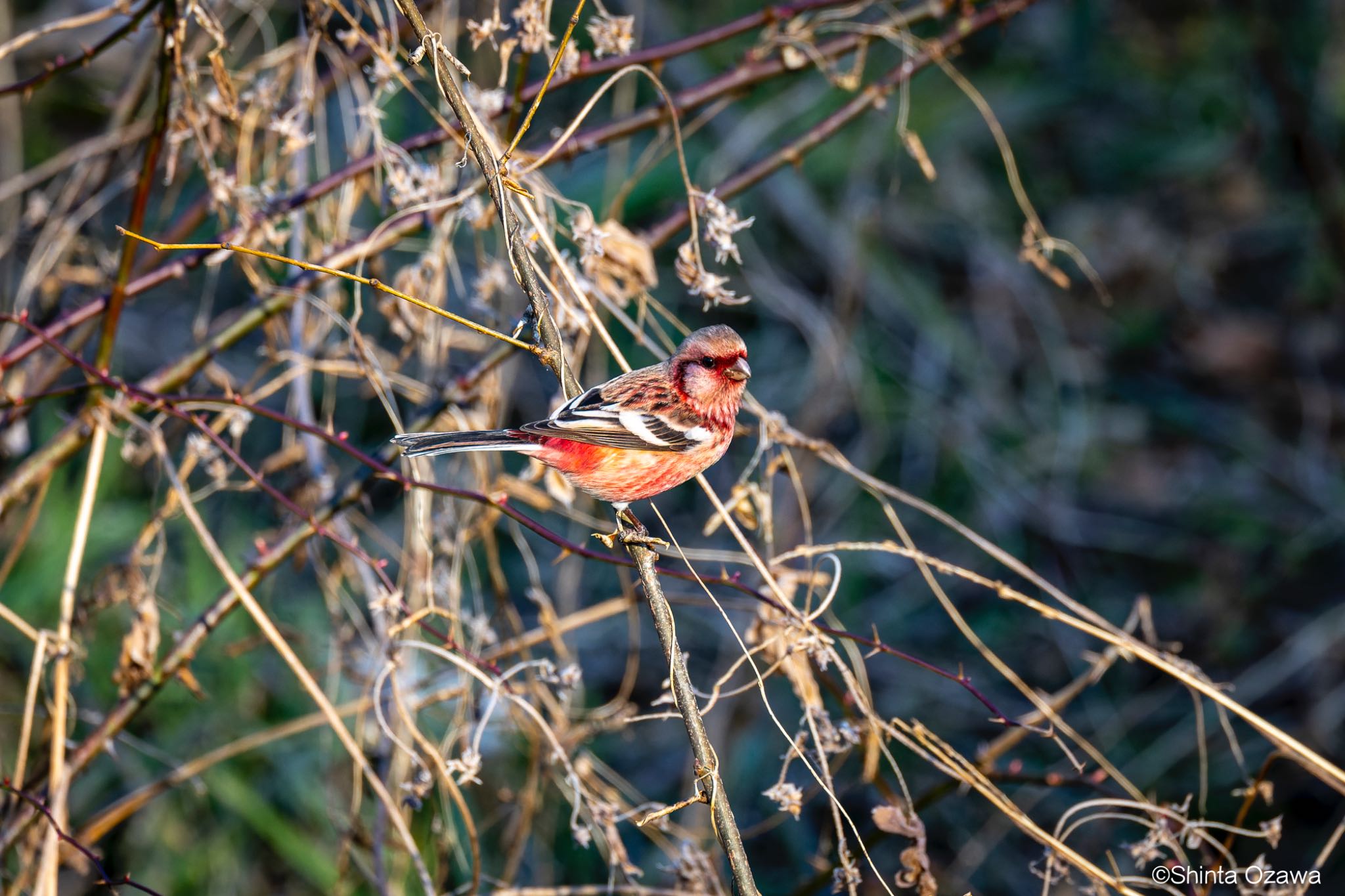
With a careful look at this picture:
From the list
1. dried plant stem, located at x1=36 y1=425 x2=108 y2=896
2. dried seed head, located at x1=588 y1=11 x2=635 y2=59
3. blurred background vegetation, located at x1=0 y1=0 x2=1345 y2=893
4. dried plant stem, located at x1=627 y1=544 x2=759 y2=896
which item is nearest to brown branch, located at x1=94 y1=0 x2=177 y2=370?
dried plant stem, located at x1=36 y1=425 x2=108 y2=896

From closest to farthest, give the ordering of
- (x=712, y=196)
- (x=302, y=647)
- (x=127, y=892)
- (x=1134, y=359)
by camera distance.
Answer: (x=712, y=196) → (x=127, y=892) → (x=302, y=647) → (x=1134, y=359)

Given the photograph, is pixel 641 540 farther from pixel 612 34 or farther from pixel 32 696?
pixel 32 696

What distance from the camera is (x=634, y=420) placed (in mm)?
2986

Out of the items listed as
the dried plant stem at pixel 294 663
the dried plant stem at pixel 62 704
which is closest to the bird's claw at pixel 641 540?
the dried plant stem at pixel 294 663

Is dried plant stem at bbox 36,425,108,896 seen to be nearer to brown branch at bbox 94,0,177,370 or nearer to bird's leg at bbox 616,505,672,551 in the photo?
brown branch at bbox 94,0,177,370

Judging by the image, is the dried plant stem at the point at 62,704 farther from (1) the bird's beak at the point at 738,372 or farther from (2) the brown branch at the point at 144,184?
(1) the bird's beak at the point at 738,372

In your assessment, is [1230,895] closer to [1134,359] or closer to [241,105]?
[1134,359]

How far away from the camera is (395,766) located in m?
3.50

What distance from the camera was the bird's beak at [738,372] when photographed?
3.01 metres

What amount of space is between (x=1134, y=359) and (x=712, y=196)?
5.15 m

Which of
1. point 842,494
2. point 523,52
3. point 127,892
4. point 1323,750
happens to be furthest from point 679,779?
point 523,52

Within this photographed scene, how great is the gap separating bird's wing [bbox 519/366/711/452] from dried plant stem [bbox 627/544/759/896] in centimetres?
82

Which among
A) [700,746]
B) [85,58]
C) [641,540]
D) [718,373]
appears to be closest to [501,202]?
[641,540]

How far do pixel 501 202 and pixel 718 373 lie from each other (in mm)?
1196
